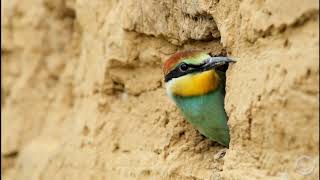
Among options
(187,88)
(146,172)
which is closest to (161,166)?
(146,172)

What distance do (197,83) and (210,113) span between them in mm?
99

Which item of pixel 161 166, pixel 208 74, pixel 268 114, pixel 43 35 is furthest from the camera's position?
pixel 43 35

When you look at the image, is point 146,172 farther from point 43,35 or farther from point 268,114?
point 43,35

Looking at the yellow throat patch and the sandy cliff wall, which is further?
the yellow throat patch

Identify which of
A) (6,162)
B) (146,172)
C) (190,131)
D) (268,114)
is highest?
(268,114)

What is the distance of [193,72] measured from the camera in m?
2.09

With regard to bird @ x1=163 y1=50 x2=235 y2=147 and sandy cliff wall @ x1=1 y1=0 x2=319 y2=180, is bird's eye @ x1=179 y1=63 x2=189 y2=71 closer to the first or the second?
bird @ x1=163 y1=50 x2=235 y2=147

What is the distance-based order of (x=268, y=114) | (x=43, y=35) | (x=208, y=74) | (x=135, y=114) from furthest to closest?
1. (x=43, y=35)
2. (x=135, y=114)
3. (x=208, y=74)
4. (x=268, y=114)

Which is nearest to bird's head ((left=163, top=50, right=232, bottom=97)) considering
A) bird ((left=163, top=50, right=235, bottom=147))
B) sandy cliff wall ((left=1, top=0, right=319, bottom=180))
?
bird ((left=163, top=50, right=235, bottom=147))

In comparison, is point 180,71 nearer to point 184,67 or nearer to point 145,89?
point 184,67

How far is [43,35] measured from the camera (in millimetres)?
3455

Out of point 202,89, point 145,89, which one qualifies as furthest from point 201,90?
point 145,89

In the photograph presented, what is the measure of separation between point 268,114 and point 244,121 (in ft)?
0.39

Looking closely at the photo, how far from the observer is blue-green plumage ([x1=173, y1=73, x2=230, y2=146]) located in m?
2.08
